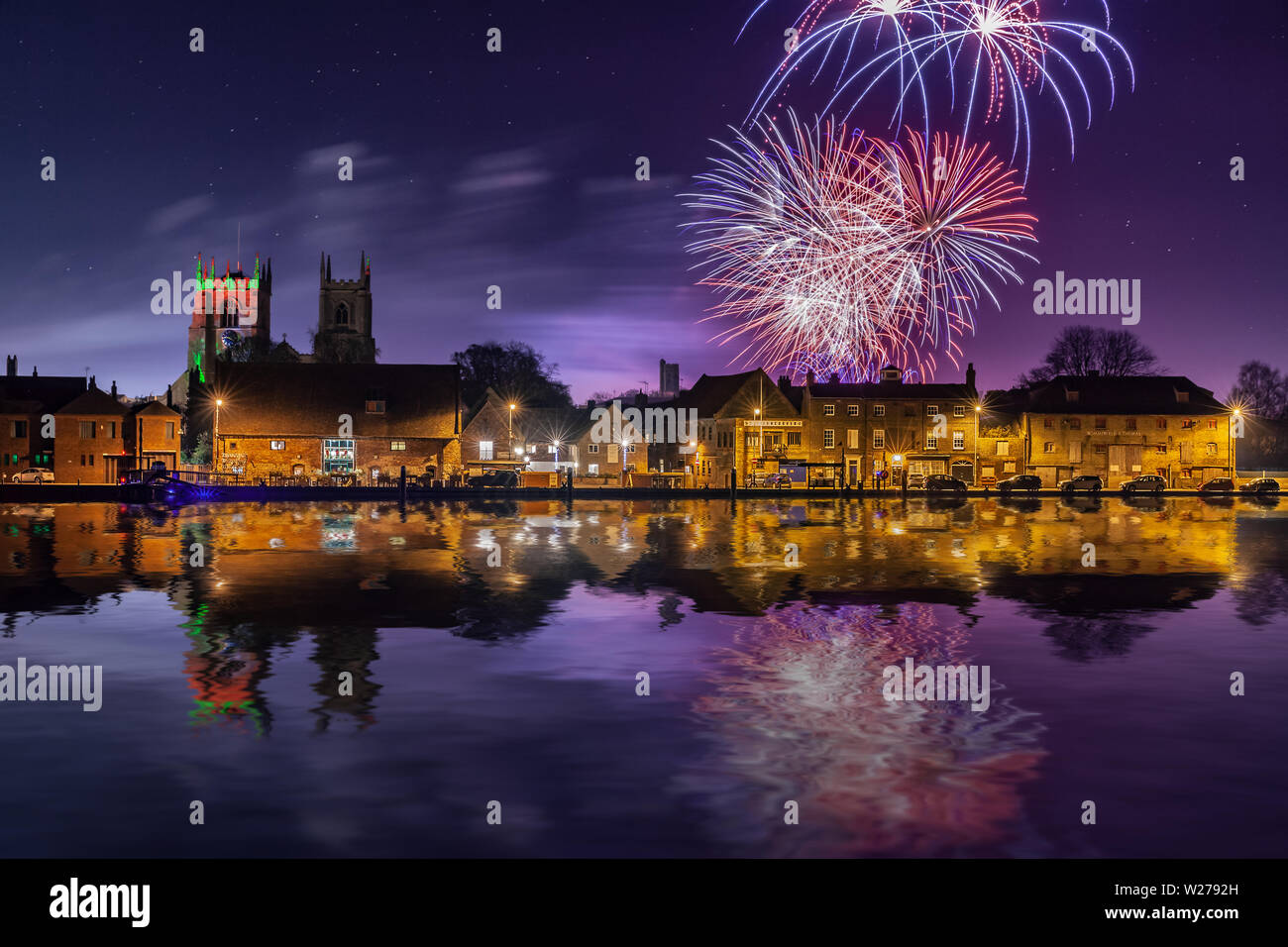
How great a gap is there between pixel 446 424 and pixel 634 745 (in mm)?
83748

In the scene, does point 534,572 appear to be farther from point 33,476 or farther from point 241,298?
point 241,298

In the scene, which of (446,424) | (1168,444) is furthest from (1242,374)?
(446,424)

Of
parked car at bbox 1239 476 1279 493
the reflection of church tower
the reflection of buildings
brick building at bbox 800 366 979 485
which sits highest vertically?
the reflection of church tower

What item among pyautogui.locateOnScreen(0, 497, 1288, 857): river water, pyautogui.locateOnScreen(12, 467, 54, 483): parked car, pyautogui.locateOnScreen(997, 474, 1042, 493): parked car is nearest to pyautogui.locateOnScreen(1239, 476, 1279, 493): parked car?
pyautogui.locateOnScreen(997, 474, 1042, 493): parked car

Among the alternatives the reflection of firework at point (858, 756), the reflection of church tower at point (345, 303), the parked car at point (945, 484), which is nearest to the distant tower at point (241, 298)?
the reflection of church tower at point (345, 303)

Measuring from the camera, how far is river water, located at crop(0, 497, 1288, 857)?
824 centimetres

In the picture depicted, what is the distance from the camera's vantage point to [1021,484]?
93.4 metres

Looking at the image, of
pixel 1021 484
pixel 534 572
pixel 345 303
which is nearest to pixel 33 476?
pixel 345 303

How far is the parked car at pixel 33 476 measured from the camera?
98438 mm

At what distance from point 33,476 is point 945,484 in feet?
256

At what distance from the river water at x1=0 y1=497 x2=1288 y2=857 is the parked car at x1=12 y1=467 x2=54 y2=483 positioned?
80.4m

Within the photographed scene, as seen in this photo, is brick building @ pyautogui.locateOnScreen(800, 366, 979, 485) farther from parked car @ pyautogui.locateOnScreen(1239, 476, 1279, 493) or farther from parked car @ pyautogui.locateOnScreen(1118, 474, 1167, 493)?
parked car @ pyautogui.locateOnScreen(1239, 476, 1279, 493)

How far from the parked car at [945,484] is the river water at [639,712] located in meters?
62.1

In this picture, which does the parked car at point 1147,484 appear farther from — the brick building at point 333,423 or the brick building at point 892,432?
the brick building at point 333,423
